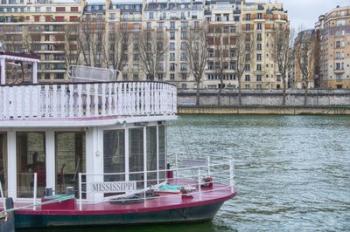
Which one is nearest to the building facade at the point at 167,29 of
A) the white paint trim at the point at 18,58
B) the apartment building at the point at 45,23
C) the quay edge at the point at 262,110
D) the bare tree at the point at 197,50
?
the apartment building at the point at 45,23

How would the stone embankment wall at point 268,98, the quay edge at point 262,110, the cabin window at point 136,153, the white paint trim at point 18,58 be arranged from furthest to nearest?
1. the stone embankment wall at point 268,98
2. the quay edge at point 262,110
3. the white paint trim at point 18,58
4. the cabin window at point 136,153

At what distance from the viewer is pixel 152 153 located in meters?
17.3

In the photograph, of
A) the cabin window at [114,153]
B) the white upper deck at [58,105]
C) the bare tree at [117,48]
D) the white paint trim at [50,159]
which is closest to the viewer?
the white upper deck at [58,105]

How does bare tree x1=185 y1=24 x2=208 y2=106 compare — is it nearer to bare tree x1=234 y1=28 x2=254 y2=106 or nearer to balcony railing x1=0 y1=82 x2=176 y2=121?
bare tree x1=234 y1=28 x2=254 y2=106

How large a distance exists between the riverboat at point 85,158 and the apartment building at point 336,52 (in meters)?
121

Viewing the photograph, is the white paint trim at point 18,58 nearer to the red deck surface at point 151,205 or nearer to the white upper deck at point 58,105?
the white upper deck at point 58,105

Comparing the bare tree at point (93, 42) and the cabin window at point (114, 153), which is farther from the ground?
the bare tree at point (93, 42)

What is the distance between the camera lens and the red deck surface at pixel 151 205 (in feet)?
48.5

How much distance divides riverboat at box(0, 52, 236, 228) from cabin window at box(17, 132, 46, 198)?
0.07ft

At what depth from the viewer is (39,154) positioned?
627 inches

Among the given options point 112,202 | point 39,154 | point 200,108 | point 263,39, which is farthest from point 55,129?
point 263,39

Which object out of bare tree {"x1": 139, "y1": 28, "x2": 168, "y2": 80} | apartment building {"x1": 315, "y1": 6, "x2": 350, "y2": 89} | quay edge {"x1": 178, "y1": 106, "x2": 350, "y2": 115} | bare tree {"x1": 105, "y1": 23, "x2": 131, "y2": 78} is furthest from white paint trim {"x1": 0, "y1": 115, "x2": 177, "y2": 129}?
apartment building {"x1": 315, "y1": 6, "x2": 350, "y2": 89}

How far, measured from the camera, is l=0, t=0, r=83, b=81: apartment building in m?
124

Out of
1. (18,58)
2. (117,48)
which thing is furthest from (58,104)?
(117,48)
